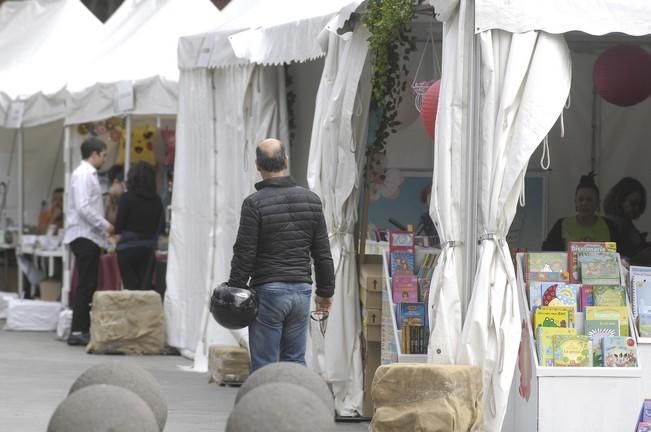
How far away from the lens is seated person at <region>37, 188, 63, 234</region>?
62.6 ft

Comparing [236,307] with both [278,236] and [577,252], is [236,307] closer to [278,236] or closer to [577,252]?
[278,236]

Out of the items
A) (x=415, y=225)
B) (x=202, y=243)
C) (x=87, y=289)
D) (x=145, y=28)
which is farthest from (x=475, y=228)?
(x=145, y=28)

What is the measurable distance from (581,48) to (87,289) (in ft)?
19.5

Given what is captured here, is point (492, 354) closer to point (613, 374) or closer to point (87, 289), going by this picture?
point (613, 374)

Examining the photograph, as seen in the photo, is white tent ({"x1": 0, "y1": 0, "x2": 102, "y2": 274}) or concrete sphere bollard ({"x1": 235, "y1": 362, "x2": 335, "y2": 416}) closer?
concrete sphere bollard ({"x1": 235, "y1": 362, "x2": 335, "y2": 416})

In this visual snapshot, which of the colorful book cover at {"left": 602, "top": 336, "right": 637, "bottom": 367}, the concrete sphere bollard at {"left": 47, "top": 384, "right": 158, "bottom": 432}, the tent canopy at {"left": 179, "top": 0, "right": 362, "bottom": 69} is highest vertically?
the tent canopy at {"left": 179, "top": 0, "right": 362, "bottom": 69}

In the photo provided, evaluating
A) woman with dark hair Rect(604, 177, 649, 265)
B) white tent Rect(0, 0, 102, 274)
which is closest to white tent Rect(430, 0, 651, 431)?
woman with dark hair Rect(604, 177, 649, 265)

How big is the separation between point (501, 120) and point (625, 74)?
2444mm

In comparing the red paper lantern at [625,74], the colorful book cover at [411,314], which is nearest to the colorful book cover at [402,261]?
the colorful book cover at [411,314]

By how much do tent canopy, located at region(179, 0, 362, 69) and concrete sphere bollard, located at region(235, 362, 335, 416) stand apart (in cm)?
340

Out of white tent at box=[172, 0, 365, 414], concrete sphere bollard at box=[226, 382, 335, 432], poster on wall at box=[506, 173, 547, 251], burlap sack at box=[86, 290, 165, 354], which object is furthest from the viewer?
burlap sack at box=[86, 290, 165, 354]

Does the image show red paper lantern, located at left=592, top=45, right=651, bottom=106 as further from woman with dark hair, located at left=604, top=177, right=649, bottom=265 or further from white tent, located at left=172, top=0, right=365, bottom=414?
white tent, located at left=172, top=0, right=365, bottom=414

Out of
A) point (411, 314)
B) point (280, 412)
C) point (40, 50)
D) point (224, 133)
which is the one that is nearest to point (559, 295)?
point (411, 314)

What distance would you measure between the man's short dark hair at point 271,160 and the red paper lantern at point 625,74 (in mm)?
2758
